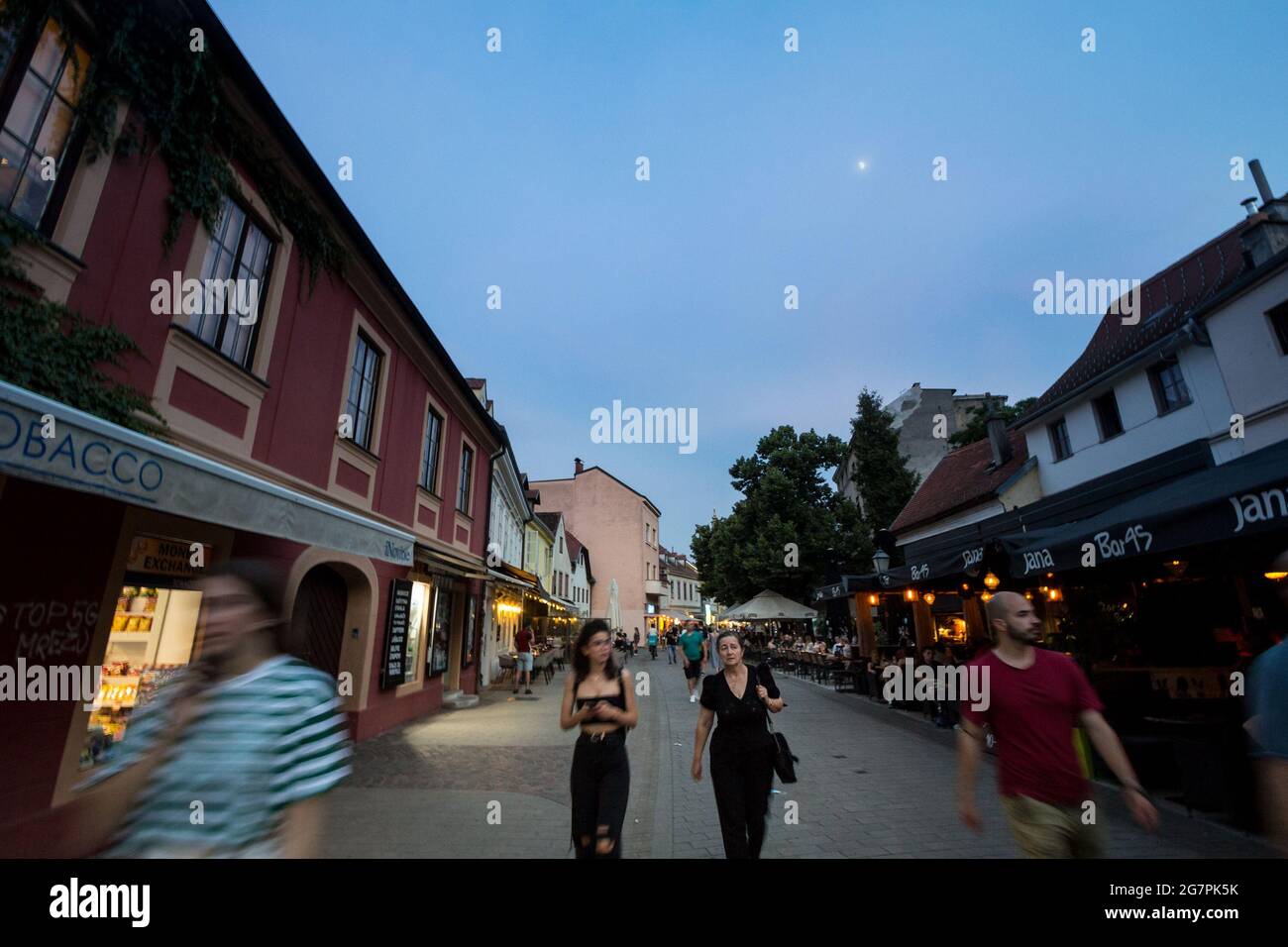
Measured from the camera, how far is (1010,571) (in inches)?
248

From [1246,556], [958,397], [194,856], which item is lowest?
[194,856]

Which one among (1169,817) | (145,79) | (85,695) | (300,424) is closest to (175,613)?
(85,695)

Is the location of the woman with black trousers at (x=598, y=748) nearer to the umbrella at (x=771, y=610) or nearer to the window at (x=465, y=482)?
the window at (x=465, y=482)

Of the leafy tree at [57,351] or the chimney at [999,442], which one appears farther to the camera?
the chimney at [999,442]

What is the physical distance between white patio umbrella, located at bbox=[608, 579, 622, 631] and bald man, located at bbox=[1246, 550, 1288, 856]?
36109 mm

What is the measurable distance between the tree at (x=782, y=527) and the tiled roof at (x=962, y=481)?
4.36 meters

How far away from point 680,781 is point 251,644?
6307 millimetres

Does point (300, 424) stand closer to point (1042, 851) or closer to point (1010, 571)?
point (1042, 851)

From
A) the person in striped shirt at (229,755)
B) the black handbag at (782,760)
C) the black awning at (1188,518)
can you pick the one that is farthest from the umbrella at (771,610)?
the person in striped shirt at (229,755)

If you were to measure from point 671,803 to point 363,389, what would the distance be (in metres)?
7.88

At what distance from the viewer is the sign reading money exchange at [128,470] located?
2.40 meters

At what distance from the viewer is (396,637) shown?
9.28 m

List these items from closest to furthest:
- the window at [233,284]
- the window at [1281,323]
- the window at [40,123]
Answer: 1. the window at [40,123]
2. the window at [233,284]
3. the window at [1281,323]

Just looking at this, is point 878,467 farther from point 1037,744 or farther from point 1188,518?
point 1037,744
